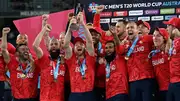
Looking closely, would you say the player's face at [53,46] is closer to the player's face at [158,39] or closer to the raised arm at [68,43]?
the raised arm at [68,43]

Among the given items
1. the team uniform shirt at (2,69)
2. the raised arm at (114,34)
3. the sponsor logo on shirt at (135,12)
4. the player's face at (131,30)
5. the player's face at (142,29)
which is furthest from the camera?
the sponsor logo on shirt at (135,12)

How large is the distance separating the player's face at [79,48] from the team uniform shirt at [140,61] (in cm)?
57

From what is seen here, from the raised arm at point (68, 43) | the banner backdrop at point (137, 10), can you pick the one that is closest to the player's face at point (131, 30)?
the raised arm at point (68, 43)

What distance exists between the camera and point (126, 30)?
6.59 m

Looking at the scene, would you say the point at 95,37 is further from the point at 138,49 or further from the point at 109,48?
the point at 138,49

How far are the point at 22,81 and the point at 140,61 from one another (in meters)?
1.90

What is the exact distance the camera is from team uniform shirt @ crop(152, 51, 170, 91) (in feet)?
20.8

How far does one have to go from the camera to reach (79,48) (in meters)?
6.48

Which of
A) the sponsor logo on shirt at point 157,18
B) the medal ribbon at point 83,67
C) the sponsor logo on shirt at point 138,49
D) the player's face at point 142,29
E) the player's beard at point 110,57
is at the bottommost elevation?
the medal ribbon at point 83,67

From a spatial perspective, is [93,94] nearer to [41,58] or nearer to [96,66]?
[96,66]

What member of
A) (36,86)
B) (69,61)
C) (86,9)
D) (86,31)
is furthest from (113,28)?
(86,9)

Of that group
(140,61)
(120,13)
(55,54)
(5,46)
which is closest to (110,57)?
(140,61)

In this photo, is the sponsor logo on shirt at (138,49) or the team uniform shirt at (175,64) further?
the sponsor logo on shirt at (138,49)

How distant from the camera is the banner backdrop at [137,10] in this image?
9250 mm
